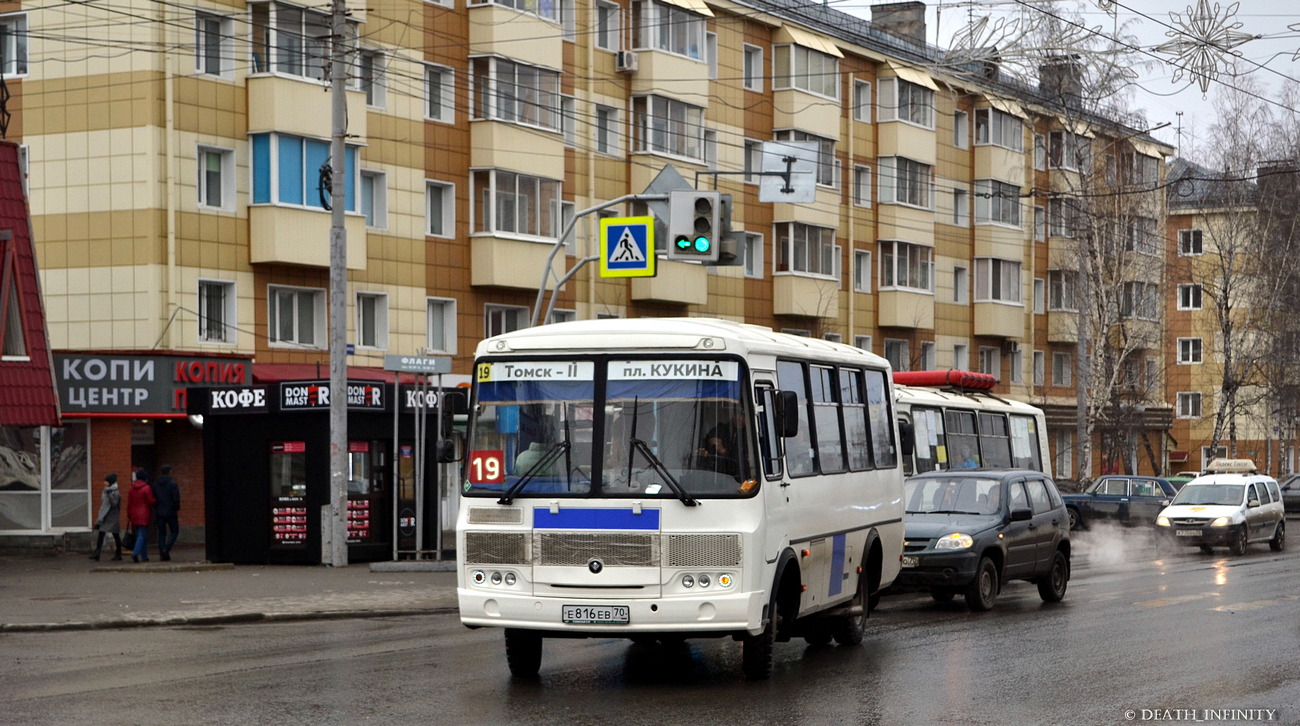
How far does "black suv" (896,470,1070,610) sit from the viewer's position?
18.7 m

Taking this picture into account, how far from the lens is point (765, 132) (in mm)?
49469

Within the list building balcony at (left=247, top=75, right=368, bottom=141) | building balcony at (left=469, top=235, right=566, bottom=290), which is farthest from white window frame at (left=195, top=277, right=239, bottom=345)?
building balcony at (left=469, top=235, right=566, bottom=290)

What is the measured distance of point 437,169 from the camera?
1518 inches

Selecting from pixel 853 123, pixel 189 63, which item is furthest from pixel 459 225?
pixel 853 123

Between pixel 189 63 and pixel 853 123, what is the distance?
25.5 metres

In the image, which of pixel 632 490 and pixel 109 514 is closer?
pixel 632 490

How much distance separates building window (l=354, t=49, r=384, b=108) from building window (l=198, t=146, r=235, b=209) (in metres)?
3.82

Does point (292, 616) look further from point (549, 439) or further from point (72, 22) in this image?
point (72, 22)

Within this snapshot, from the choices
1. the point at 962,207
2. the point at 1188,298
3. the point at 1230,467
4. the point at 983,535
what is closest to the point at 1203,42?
the point at 983,535

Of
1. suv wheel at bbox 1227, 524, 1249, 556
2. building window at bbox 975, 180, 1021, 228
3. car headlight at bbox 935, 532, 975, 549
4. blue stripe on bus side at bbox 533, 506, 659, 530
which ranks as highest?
building window at bbox 975, 180, 1021, 228

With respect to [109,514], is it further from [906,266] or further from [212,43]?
[906,266]

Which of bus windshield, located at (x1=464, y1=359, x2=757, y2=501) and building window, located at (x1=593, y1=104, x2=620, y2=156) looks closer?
bus windshield, located at (x1=464, y1=359, x2=757, y2=501)

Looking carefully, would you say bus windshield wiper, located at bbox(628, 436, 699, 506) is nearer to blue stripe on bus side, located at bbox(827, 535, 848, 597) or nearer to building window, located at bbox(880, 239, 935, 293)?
blue stripe on bus side, located at bbox(827, 535, 848, 597)

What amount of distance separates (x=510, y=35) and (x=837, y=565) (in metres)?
26.9
